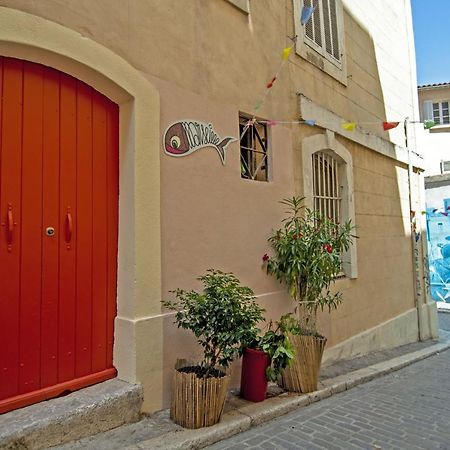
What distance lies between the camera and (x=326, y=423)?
12.4ft

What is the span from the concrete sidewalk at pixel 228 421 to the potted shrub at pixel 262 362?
0.42ft

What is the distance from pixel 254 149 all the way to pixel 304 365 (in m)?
2.60

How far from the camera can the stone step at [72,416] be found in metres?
2.65

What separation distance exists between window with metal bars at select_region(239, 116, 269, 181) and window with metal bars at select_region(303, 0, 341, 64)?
2145 mm

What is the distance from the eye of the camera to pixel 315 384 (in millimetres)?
4422

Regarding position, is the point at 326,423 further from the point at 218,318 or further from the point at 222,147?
the point at 222,147

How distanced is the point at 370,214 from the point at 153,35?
17.1ft

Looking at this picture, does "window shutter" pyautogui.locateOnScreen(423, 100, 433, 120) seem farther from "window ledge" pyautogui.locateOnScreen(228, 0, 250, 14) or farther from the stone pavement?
"window ledge" pyautogui.locateOnScreen(228, 0, 250, 14)

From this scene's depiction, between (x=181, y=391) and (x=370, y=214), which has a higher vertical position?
(x=370, y=214)

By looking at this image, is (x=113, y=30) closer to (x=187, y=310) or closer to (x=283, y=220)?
(x=187, y=310)

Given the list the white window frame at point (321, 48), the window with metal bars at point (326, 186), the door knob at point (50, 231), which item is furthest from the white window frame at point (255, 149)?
the door knob at point (50, 231)

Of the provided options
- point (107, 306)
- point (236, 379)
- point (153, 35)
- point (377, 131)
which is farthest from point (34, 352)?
point (377, 131)

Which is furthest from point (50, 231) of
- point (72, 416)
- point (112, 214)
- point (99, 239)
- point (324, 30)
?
point (324, 30)

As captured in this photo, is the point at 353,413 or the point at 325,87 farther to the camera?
the point at 325,87
